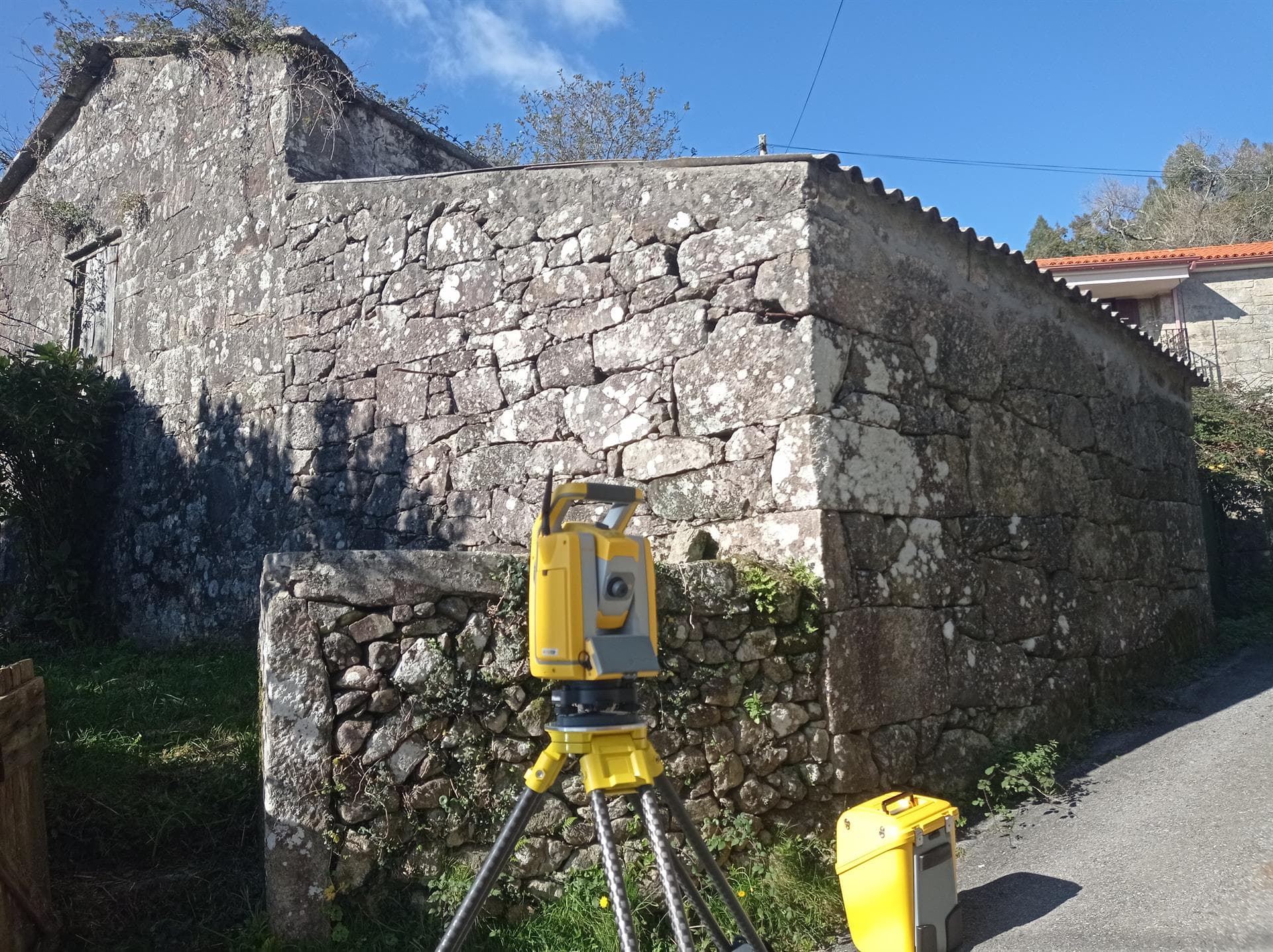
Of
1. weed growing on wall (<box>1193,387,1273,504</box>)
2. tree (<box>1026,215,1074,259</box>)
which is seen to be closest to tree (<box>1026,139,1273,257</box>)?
tree (<box>1026,215,1074,259</box>)

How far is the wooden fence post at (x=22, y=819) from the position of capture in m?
3.20

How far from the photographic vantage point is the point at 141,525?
7672 mm

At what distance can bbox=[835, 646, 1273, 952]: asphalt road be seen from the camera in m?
3.43

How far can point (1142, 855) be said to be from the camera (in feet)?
13.1

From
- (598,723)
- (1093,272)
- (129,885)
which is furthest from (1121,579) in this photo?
(1093,272)

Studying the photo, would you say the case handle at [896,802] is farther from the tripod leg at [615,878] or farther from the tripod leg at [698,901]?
the tripod leg at [615,878]

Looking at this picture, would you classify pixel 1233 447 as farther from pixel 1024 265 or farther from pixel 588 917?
pixel 588 917

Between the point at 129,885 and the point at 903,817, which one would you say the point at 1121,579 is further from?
the point at 129,885

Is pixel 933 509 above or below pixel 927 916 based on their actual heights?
above

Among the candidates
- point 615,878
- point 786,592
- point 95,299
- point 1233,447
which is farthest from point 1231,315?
point 615,878

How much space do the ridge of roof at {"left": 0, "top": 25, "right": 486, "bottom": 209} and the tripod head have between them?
5.77 m

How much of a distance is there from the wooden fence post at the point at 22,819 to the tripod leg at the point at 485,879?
65.2 inches

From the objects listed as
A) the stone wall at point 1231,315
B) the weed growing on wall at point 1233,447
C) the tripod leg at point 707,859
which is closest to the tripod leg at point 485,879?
the tripod leg at point 707,859

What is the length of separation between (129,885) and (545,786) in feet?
7.21
